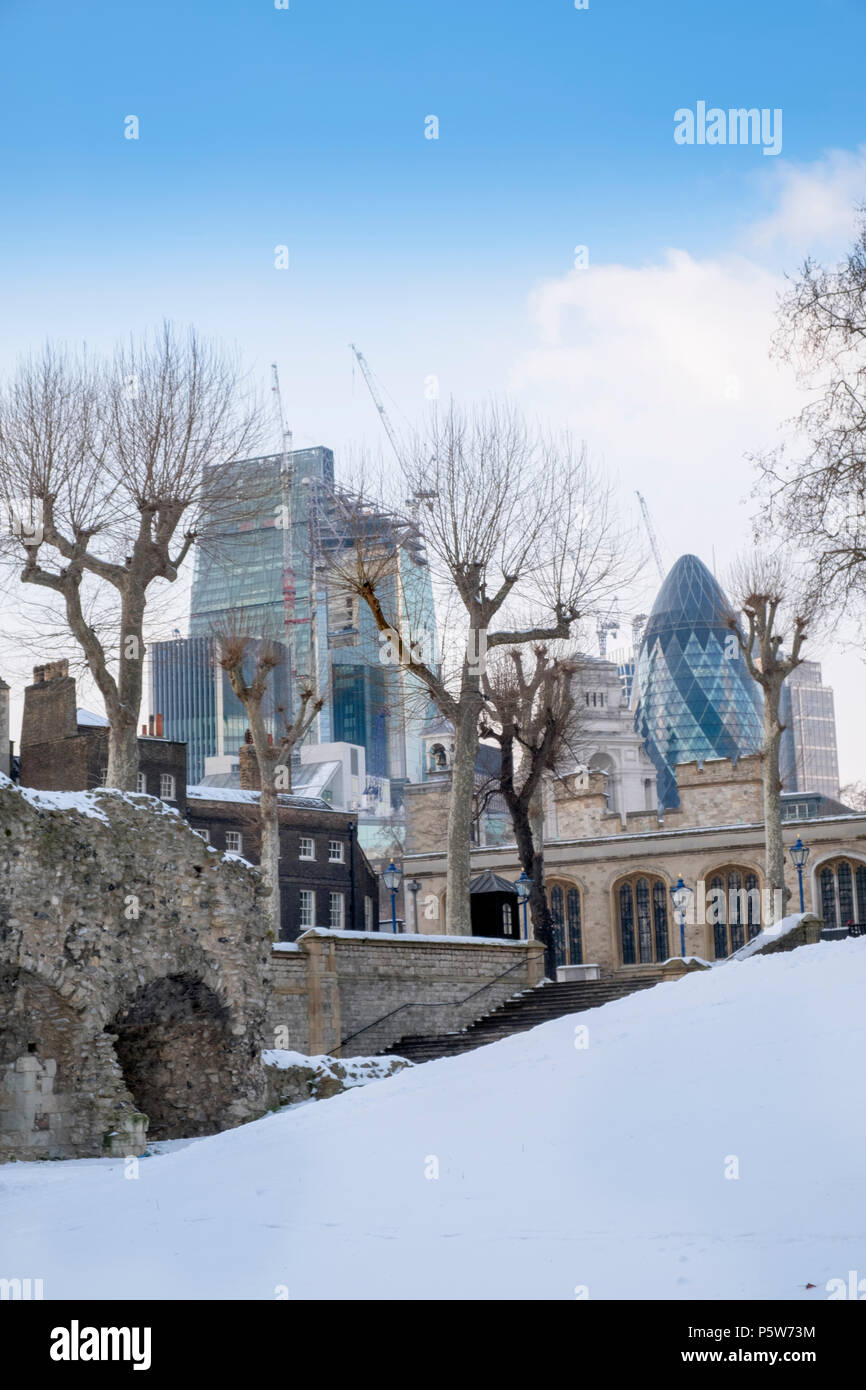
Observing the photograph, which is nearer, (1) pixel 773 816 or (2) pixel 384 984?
(2) pixel 384 984

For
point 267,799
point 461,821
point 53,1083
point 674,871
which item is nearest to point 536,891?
point 461,821

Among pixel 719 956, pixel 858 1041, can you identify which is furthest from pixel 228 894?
pixel 719 956

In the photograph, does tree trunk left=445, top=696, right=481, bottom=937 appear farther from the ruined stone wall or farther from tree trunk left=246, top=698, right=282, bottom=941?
the ruined stone wall

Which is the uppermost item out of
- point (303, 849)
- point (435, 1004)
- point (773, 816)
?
point (303, 849)

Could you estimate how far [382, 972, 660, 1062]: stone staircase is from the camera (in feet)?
101

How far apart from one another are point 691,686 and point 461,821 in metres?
156

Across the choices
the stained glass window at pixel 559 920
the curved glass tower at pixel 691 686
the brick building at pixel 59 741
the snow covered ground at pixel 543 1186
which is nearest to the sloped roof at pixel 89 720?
the brick building at pixel 59 741

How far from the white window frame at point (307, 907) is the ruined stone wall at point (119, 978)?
35.7 meters

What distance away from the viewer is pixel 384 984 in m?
31.9

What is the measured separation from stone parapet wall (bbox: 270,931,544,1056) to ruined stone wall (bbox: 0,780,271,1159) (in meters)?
5.00

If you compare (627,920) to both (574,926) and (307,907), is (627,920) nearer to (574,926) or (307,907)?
(574,926)

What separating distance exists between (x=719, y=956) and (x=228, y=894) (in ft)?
102

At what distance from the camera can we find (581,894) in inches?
2112
